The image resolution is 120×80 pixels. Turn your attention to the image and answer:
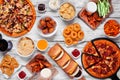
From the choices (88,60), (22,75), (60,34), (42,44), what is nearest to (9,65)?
(22,75)

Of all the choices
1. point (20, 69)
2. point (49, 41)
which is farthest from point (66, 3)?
point (20, 69)

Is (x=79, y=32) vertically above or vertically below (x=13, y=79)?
above

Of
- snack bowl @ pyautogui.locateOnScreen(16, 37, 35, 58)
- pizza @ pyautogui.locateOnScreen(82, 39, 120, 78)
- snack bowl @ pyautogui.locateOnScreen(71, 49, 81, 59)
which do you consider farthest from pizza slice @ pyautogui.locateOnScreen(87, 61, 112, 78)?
snack bowl @ pyautogui.locateOnScreen(16, 37, 35, 58)

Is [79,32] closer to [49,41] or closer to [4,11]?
[49,41]

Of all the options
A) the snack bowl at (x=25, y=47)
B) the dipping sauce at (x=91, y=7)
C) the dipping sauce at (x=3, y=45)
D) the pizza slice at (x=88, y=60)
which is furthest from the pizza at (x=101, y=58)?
the dipping sauce at (x=3, y=45)

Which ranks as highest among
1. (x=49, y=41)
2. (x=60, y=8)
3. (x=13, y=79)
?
(x=60, y=8)

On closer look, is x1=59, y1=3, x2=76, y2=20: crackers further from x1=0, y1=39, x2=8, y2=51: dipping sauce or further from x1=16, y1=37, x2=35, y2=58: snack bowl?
x1=0, y1=39, x2=8, y2=51: dipping sauce

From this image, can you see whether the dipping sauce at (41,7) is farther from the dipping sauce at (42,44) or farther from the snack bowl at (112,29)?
the snack bowl at (112,29)
